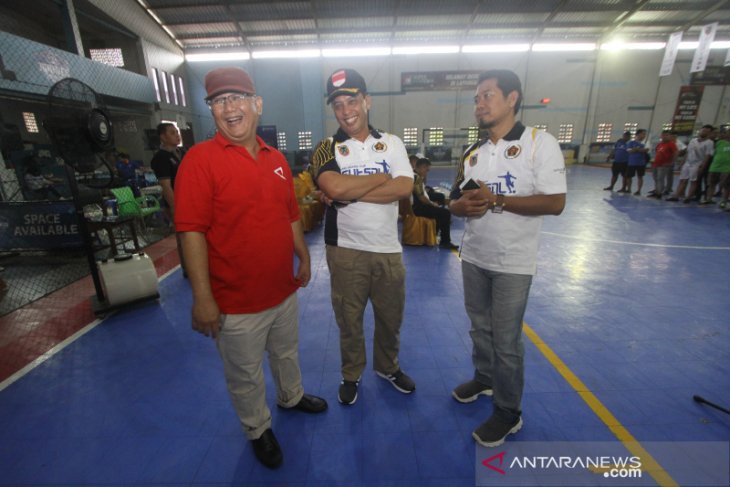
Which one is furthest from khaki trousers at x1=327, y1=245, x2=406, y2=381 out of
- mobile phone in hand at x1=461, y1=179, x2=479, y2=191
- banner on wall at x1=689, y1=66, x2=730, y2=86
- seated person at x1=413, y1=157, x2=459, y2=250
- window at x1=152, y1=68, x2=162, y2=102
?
banner on wall at x1=689, y1=66, x2=730, y2=86

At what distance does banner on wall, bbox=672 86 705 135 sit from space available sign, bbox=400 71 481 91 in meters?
12.2

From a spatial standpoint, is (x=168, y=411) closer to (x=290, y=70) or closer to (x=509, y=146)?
(x=509, y=146)

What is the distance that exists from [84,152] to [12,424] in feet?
8.47

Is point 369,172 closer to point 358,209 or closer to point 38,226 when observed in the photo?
point 358,209

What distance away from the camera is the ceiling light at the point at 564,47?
20.1m

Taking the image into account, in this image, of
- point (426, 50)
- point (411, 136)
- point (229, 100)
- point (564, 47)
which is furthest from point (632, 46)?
point (229, 100)

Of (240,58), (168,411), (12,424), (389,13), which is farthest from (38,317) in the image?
(240,58)

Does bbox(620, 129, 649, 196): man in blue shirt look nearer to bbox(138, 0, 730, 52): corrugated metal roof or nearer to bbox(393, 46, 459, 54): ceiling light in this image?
bbox(138, 0, 730, 52): corrugated metal roof

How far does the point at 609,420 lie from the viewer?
2277mm

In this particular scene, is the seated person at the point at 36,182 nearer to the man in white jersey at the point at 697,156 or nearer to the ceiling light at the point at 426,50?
the man in white jersey at the point at 697,156

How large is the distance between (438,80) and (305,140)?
9.23 metres

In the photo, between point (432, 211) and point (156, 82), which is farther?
point (156, 82)

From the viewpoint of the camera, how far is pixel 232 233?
1.78m

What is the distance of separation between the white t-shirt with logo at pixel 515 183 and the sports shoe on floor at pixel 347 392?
136 cm
